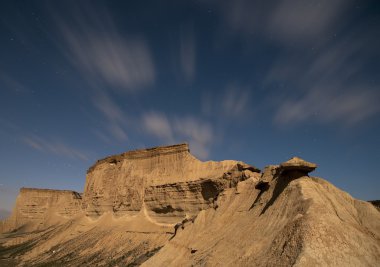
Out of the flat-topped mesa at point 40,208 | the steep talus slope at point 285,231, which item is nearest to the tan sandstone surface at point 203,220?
the steep talus slope at point 285,231

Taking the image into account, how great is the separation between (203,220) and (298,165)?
10963 millimetres

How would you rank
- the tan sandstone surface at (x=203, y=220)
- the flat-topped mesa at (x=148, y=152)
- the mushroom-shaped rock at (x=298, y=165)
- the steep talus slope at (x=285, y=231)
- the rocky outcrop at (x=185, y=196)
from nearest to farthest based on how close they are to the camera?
the steep talus slope at (x=285, y=231) < the tan sandstone surface at (x=203, y=220) < the mushroom-shaped rock at (x=298, y=165) < the rocky outcrop at (x=185, y=196) < the flat-topped mesa at (x=148, y=152)

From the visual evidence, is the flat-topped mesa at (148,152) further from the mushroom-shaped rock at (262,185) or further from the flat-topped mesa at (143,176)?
the mushroom-shaped rock at (262,185)

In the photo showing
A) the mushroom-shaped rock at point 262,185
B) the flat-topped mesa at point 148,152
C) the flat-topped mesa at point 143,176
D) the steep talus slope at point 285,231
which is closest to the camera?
the steep talus slope at point 285,231

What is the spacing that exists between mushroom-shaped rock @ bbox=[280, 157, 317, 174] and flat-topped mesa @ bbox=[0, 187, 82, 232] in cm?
8001

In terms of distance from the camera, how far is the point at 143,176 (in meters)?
51.4

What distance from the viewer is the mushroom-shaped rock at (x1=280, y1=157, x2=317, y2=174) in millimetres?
18266

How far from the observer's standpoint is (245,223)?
19.5m

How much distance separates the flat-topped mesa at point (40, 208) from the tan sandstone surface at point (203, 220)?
22718mm

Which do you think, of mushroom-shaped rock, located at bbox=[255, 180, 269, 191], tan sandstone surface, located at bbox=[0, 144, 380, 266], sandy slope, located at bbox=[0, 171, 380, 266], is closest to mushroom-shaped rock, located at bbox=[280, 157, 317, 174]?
tan sandstone surface, located at bbox=[0, 144, 380, 266]

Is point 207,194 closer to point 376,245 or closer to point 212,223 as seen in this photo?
point 212,223

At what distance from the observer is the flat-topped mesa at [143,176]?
42812 millimetres

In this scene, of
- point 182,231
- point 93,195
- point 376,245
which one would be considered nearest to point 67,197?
point 93,195

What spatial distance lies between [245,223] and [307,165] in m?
5.63
